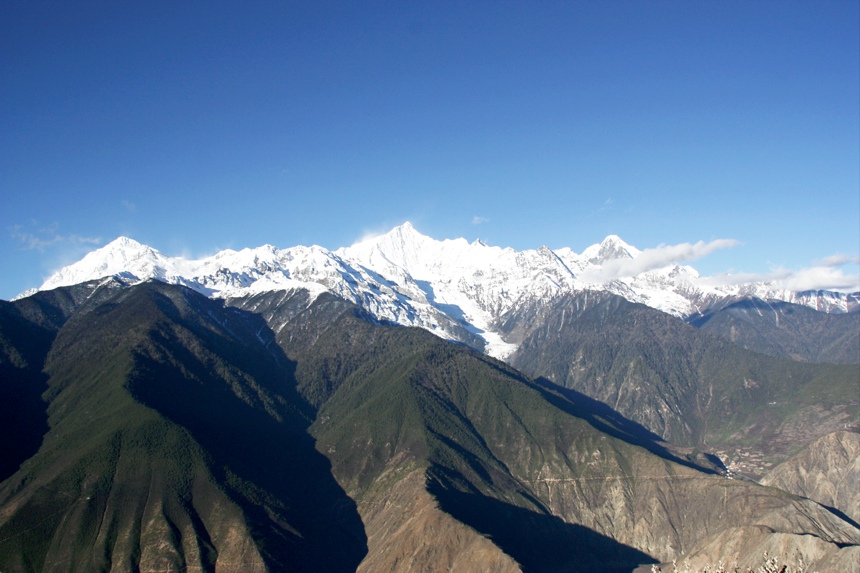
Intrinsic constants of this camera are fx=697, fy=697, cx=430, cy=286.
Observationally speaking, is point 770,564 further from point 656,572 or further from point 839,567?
point 839,567

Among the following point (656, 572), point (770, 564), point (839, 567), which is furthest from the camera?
point (839, 567)

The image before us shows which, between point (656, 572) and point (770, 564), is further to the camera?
point (656, 572)

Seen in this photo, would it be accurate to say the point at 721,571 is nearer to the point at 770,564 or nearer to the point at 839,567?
the point at 770,564

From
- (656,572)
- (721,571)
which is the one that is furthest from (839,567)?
(656,572)

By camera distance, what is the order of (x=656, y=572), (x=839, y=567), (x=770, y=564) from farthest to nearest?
1. (x=839, y=567)
2. (x=656, y=572)
3. (x=770, y=564)

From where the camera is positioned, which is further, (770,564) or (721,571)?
(721,571)

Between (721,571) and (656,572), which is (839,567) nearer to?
(721,571)
